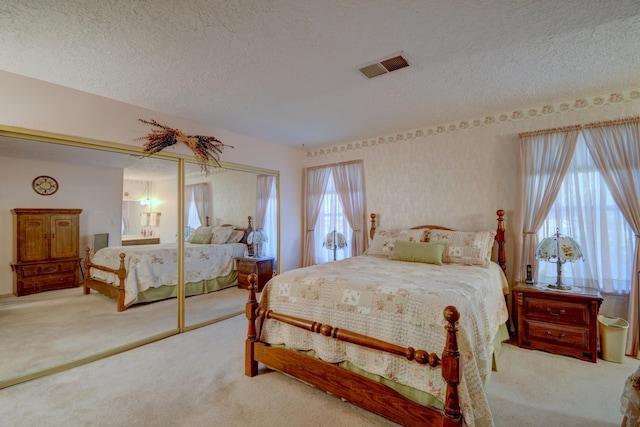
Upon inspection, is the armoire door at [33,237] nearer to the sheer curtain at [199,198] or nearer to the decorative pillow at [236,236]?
the sheer curtain at [199,198]

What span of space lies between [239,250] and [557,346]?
3.81 metres

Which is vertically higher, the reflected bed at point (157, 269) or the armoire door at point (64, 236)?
the armoire door at point (64, 236)

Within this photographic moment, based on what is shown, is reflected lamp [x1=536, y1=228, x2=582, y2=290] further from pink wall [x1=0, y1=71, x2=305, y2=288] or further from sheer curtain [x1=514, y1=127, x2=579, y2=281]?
pink wall [x1=0, y1=71, x2=305, y2=288]

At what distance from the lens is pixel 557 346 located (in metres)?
2.70

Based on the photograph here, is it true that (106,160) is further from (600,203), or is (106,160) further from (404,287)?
(600,203)

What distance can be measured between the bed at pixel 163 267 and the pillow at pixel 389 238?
6.21 feet

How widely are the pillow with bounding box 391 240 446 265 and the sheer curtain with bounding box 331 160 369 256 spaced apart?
41.9 inches

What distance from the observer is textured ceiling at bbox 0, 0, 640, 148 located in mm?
1713

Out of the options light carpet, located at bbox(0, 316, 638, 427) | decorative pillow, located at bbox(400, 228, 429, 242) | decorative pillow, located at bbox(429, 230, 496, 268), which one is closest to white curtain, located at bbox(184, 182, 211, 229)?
light carpet, located at bbox(0, 316, 638, 427)

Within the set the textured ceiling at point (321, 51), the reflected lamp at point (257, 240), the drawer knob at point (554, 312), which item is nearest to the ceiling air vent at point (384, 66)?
the textured ceiling at point (321, 51)

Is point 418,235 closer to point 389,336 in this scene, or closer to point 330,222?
point 330,222

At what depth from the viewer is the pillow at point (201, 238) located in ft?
11.8

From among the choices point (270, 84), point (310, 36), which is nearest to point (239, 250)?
point (270, 84)

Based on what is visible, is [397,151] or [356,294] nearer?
[356,294]
